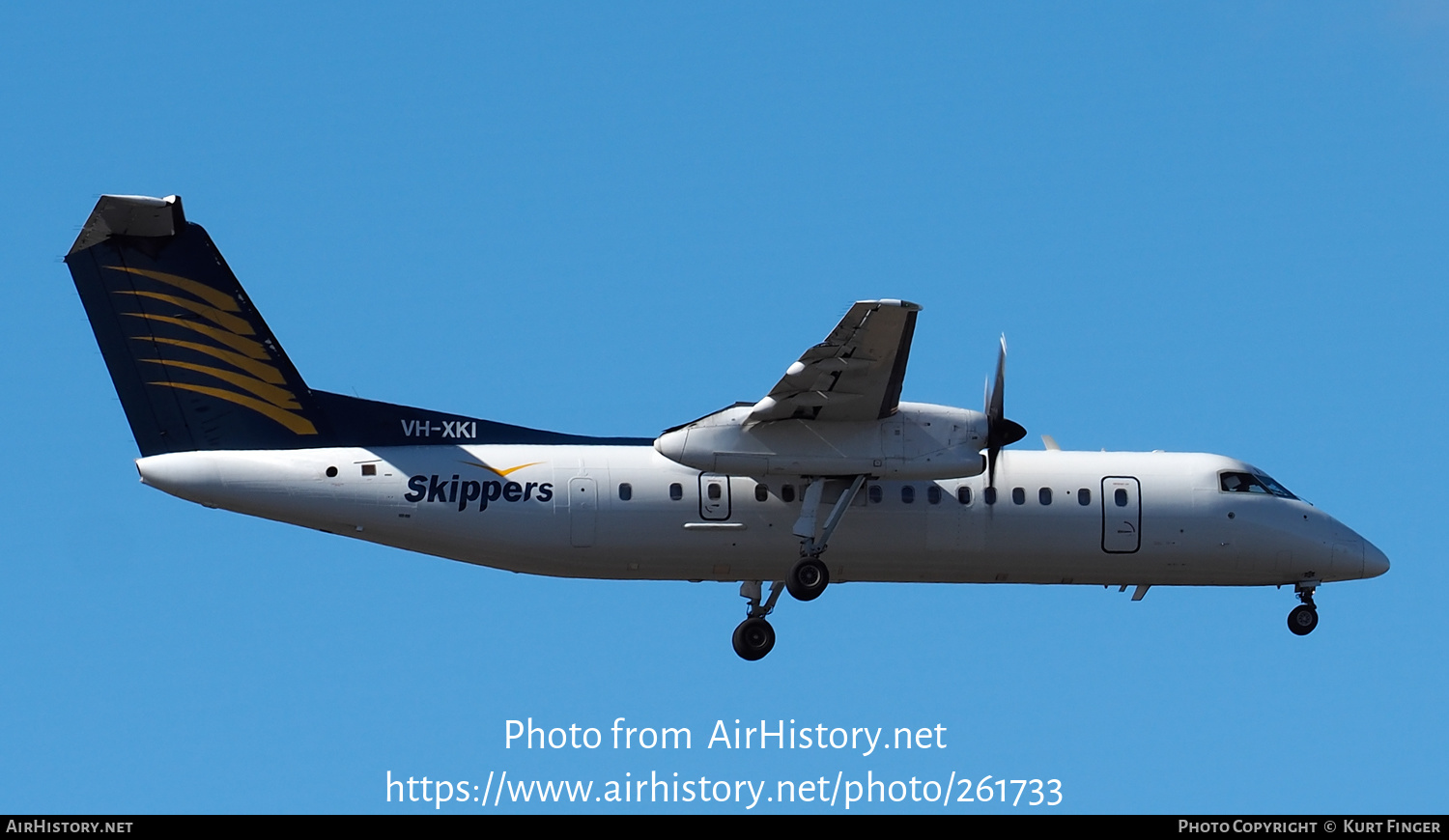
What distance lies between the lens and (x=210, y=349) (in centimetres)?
2419

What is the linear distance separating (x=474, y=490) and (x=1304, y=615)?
12609mm

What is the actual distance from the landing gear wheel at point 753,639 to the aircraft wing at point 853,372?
3751 mm

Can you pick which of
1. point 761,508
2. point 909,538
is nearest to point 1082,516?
point 909,538

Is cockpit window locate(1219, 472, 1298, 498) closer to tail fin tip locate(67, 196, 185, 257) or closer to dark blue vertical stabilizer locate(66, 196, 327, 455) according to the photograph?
dark blue vertical stabilizer locate(66, 196, 327, 455)

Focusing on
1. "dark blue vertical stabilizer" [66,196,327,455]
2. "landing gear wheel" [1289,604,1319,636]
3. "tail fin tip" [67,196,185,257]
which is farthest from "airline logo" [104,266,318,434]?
"landing gear wheel" [1289,604,1319,636]

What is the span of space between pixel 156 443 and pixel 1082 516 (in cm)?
1306

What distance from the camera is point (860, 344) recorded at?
22.1 m

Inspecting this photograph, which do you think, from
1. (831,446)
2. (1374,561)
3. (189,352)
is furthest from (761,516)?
(1374,561)

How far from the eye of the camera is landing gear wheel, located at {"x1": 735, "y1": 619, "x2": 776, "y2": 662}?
2559cm

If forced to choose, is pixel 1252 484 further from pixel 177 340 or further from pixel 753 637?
pixel 177 340

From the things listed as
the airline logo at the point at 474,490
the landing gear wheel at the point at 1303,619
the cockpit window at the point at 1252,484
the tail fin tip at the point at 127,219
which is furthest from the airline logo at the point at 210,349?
the landing gear wheel at the point at 1303,619

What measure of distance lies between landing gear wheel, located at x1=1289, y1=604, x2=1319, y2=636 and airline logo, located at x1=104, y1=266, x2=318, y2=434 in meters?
14.7

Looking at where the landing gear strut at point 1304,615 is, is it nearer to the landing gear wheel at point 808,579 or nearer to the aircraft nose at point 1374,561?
the aircraft nose at point 1374,561
